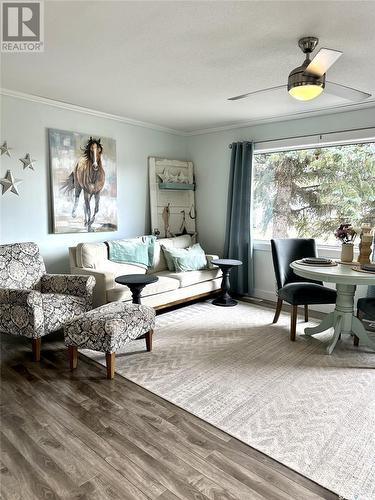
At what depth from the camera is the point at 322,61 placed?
Result: 210cm

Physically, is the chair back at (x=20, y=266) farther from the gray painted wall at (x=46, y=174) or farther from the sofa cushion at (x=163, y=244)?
the sofa cushion at (x=163, y=244)

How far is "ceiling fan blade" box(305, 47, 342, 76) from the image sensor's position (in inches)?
78.5

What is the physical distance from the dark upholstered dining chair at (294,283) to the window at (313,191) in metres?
0.76

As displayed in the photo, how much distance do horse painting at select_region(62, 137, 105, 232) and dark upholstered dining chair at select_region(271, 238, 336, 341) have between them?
2303 mm

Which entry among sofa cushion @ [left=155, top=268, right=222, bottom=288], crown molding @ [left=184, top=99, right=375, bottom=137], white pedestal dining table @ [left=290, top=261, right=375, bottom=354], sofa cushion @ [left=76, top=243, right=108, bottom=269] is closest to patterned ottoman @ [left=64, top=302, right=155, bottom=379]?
sofa cushion @ [left=76, top=243, right=108, bottom=269]

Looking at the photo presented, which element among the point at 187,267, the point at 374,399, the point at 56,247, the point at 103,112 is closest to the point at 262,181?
the point at 187,267

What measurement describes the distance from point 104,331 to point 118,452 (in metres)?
0.90

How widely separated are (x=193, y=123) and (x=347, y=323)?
11.0ft

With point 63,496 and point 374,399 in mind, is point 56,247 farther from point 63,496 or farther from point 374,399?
point 374,399

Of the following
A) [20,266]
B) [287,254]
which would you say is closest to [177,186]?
[287,254]

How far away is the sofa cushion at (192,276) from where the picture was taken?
428 centimetres

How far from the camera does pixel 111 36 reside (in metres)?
2.33

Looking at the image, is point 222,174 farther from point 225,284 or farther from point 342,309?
point 342,309

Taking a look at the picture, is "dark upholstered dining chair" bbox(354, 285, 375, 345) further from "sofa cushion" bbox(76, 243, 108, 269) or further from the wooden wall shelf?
the wooden wall shelf
